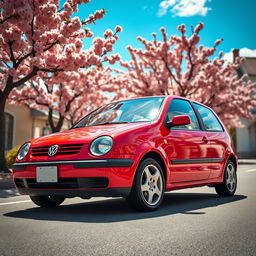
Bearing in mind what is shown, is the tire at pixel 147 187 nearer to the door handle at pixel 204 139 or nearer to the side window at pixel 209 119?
the door handle at pixel 204 139

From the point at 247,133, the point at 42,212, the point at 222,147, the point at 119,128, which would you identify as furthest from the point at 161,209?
the point at 247,133

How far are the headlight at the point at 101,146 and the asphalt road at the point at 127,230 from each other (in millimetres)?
774

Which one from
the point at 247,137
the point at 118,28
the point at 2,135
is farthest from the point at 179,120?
the point at 247,137

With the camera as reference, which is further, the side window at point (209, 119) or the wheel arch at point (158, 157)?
the side window at point (209, 119)

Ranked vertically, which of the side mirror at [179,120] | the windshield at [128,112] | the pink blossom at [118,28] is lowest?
the side mirror at [179,120]

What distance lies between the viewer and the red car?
4605 millimetres

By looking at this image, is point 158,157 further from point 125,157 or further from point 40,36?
point 40,36

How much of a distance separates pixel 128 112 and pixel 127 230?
2284 millimetres

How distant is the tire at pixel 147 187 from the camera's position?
4.78m

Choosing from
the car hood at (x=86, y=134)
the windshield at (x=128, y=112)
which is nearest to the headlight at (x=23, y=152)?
the car hood at (x=86, y=134)

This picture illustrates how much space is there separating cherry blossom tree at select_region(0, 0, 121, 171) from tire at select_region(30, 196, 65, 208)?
20.7 ft

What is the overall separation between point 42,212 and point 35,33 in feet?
25.1

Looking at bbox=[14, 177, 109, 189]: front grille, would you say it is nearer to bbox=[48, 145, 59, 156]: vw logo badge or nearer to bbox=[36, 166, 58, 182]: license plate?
bbox=[36, 166, 58, 182]: license plate

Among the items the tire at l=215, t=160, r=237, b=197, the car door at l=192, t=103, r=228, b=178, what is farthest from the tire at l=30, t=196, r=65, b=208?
the tire at l=215, t=160, r=237, b=197
